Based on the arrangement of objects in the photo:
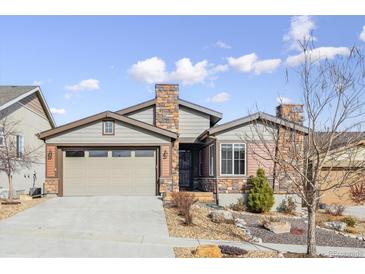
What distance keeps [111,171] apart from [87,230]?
24.2ft

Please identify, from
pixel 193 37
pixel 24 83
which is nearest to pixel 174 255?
pixel 193 37

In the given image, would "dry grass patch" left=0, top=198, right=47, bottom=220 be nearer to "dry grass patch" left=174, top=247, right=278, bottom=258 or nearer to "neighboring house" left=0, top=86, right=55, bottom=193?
"neighboring house" left=0, top=86, right=55, bottom=193

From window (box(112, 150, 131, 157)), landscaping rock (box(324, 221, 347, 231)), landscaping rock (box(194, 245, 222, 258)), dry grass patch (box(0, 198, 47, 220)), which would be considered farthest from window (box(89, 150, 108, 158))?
landscaping rock (box(194, 245, 222, 258))

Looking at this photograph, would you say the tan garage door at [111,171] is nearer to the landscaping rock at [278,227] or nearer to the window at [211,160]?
the window at [211,160]

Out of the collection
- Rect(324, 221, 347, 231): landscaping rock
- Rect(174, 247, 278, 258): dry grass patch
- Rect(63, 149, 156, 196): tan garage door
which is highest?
Rect(63, 149, 156, 196): tan garage door

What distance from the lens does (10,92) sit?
20125 millimetres

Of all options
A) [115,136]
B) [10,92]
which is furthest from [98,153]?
[10,92]

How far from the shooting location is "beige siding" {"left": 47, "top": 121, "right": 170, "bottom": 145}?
18297 millimetres

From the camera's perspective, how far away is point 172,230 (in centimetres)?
1152

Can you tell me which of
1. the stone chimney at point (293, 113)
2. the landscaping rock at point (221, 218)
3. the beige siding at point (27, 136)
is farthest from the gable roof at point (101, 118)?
the stone chimney at point (293, 113)

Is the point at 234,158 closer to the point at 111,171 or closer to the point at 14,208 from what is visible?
the point at 111,171

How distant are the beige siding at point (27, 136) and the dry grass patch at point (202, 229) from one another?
958 cm

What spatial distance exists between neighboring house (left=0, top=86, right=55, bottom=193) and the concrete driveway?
16.3 feet

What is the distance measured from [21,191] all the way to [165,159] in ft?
24.3
